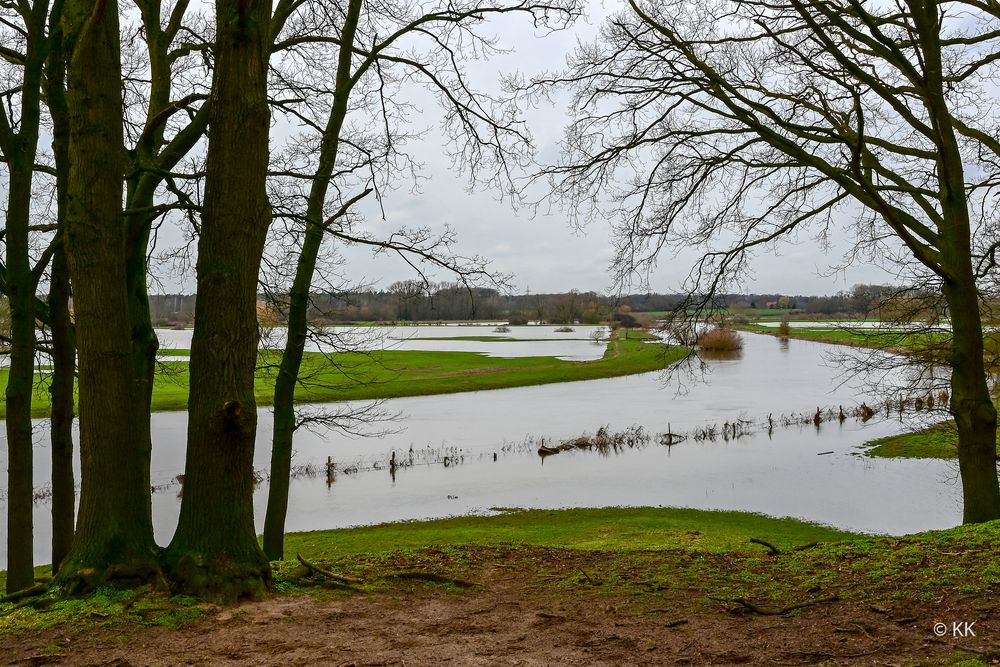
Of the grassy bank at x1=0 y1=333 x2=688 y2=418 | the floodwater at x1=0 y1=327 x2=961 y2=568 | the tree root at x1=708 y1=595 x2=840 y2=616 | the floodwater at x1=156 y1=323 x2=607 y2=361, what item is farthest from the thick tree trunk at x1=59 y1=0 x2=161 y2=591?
the grassy bank at x1=0 y1=333 x2=688 y2=418

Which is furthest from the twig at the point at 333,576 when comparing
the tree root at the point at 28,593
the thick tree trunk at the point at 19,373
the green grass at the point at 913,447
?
the green grass at the point at 913,447

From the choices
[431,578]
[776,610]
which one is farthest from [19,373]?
[776,610]

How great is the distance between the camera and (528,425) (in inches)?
1385

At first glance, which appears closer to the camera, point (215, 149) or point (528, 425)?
point (215, 149)

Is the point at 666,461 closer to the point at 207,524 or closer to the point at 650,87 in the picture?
the point at 650,87

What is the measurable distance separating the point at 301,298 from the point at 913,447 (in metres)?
27.5

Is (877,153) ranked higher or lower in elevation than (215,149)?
higher

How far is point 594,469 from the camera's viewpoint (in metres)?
26.8

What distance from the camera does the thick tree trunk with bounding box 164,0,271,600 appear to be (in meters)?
5.20

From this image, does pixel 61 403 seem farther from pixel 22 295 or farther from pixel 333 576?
pixel 333 576

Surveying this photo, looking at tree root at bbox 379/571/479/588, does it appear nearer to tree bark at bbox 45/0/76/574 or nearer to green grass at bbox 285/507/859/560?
tree bark at bbox 45/0/76/574

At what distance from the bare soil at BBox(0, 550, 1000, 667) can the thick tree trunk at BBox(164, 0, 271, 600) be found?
→ 0.54 metres

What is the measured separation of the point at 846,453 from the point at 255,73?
28.6 meters

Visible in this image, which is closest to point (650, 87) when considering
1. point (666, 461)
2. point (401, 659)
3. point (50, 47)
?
point (50, 47)
